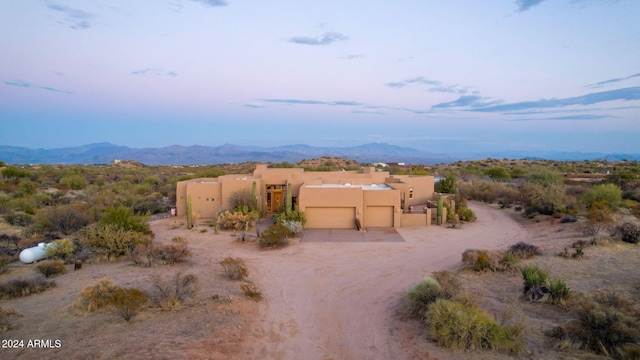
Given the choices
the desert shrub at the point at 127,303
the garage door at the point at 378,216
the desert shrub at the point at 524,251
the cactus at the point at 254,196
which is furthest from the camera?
the cactus at the point at 254,196

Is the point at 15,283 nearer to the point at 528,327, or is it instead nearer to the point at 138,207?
the point at 528,327

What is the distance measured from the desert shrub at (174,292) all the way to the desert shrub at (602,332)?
8498 mm

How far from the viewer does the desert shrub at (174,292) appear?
923 cm

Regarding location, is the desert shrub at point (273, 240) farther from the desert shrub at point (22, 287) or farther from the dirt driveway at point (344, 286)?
the desert shrub at point (22, 287)

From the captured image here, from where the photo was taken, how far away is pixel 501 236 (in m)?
19.8

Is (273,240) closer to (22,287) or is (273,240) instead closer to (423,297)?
(423,297)

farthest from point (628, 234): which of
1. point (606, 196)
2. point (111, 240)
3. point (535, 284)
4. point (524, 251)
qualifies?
point (111, 240)

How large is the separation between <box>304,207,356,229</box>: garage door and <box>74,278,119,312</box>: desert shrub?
13.0 meters

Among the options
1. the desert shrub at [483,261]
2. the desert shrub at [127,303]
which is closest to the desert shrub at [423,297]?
the desert shrub at [483,261]

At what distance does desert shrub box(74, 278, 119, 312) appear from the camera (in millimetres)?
8867

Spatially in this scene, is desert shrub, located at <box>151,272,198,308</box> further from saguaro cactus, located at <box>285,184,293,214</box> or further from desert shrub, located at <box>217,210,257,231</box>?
saguaro cactus, located at <box>285,184,293,214</box>

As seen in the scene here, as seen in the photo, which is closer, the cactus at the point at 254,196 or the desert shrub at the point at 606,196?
the cactus at the point at 254,196

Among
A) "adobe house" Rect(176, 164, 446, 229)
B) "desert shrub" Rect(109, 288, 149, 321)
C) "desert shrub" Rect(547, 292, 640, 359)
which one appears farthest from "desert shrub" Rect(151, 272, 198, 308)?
"adobe house" Rect(176, 164, 446, 229)

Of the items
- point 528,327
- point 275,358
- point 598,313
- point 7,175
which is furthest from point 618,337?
point 7,175
